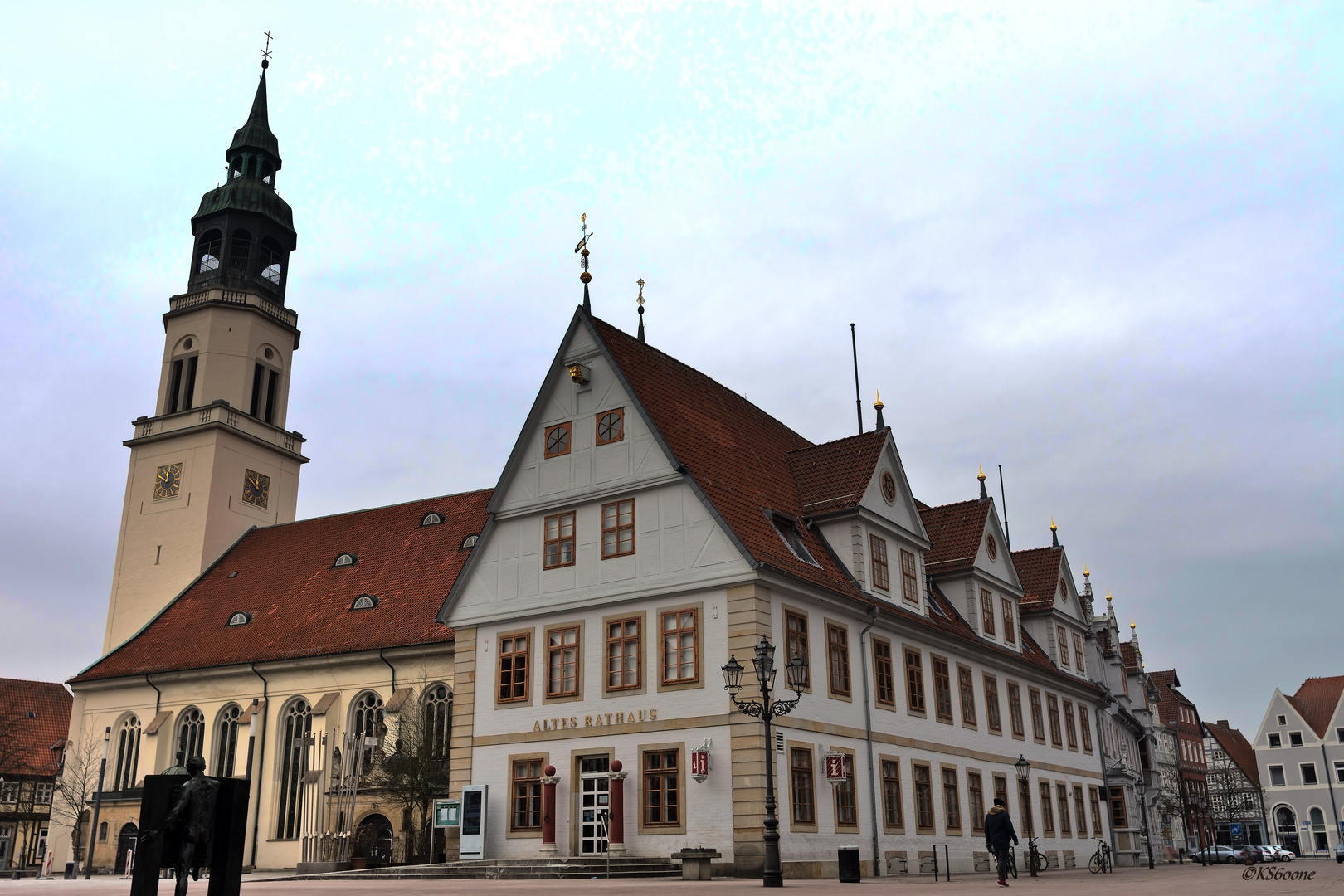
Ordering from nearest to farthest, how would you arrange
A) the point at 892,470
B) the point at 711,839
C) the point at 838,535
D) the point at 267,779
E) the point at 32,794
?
the point at 711,839 < the point at 838,535 < the point at 892,470 < the point at 267,779 < the point at 32,794

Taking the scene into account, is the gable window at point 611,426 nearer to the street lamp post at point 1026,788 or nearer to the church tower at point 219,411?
the street lamp post at point 1026,788

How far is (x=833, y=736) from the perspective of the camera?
1110 inches

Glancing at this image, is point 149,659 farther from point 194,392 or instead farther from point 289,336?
point 289,336

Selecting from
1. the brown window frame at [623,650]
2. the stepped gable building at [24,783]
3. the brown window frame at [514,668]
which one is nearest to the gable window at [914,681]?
the brown window frame at [623,650]

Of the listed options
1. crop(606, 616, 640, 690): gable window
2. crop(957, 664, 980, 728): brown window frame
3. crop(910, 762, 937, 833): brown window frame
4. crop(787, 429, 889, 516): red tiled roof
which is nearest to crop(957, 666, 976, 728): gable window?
crop(957, 664, 980, 728): brown window frame

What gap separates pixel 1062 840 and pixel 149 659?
3421cm

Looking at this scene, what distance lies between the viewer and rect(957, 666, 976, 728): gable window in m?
35.0

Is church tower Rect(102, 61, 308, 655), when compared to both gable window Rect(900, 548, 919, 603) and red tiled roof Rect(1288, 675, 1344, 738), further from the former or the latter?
red tiled roof Rect(1288, 675, 1344, 738)

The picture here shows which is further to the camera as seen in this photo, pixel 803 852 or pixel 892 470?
pixel 892 470

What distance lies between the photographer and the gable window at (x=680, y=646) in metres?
27.4

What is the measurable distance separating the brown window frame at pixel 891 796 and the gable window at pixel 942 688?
3683 mm

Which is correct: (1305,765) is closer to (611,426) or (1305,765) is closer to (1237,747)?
(1237,747)

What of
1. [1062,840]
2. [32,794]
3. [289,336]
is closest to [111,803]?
[289,336]

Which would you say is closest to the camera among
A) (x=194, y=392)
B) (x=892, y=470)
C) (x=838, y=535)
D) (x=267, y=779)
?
(x=838, y=535)
